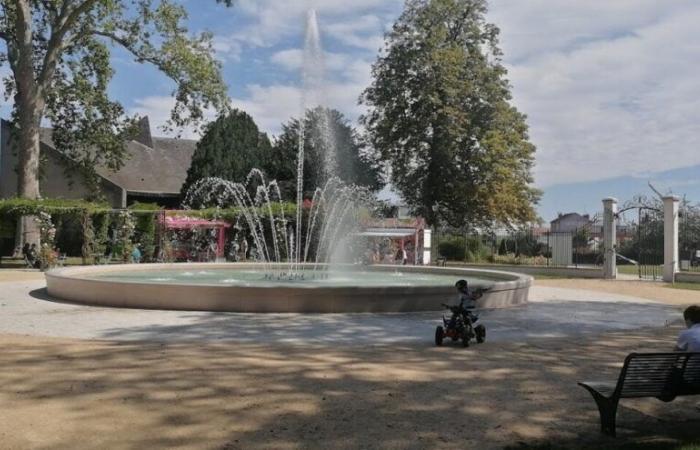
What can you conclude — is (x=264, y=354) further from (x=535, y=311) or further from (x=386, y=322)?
(x=535, y=311)

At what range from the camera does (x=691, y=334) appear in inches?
245

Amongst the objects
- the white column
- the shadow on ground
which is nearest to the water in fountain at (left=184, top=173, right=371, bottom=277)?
the white column

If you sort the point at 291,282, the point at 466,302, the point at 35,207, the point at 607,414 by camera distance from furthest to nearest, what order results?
the point at 35,207
the point at 291,282
the point at 466,302
the point at 607,414

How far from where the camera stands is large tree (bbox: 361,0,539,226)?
142ft

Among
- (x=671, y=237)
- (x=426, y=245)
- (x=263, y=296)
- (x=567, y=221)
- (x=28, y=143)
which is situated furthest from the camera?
(x=567, y=221)

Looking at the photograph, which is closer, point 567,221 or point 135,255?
point 135,255

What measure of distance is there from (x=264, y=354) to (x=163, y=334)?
8.00 ft

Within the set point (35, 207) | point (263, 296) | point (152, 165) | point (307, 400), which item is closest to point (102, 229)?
point (35, 207)

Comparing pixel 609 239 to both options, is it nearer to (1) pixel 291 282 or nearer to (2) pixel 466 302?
(1) pixel 291 282

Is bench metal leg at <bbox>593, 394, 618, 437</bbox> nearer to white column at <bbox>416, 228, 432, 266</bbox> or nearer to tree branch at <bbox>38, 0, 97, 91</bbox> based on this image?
white column at <bbox>416, 228, 432, 266</bbox>

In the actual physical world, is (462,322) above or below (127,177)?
below

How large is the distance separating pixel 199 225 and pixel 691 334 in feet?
98.1

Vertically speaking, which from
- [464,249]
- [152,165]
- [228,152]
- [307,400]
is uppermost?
[228,152]

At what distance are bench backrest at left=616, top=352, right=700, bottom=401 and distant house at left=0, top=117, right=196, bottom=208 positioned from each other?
4803 centimetres
